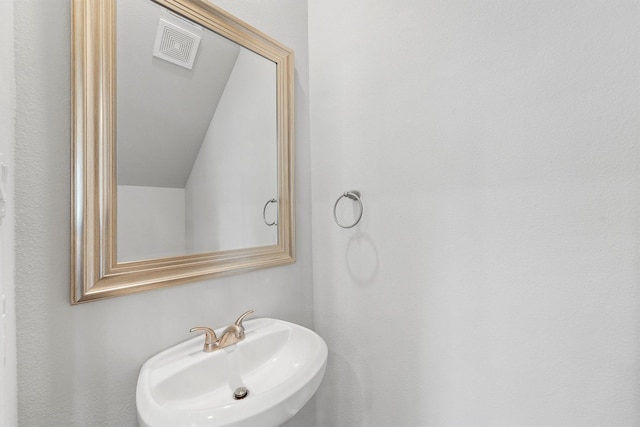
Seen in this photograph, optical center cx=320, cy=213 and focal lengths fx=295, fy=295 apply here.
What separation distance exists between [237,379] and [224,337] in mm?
137

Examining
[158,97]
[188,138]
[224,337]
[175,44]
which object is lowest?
[224,337]

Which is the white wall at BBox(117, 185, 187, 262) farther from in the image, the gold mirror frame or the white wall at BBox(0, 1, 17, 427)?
the white wall at BBox(0, 1, 17, 427)

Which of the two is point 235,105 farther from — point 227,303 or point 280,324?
point 280,324

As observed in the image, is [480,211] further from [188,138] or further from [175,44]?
[175,44]

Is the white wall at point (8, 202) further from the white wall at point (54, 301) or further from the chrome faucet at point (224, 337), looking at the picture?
the chrome faucet at point (224, 337)

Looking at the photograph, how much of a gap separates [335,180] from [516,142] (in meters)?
0.64

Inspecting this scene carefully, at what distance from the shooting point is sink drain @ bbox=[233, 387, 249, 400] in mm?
858

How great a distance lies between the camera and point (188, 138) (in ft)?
3.16

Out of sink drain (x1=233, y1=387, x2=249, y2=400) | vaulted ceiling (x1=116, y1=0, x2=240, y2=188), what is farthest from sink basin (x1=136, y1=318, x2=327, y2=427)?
vaulted ceiling (x1=116, y1=0, x2=240, y2=188)

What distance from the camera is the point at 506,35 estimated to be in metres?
0.87

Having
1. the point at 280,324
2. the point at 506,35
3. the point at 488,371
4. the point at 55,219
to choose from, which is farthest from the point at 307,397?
the point at 506,35

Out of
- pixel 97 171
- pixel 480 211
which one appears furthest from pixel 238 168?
pixel 480 211

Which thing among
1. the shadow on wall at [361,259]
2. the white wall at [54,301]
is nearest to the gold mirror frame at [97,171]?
the white wall at [54,301]

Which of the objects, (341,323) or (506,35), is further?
(341,323)
